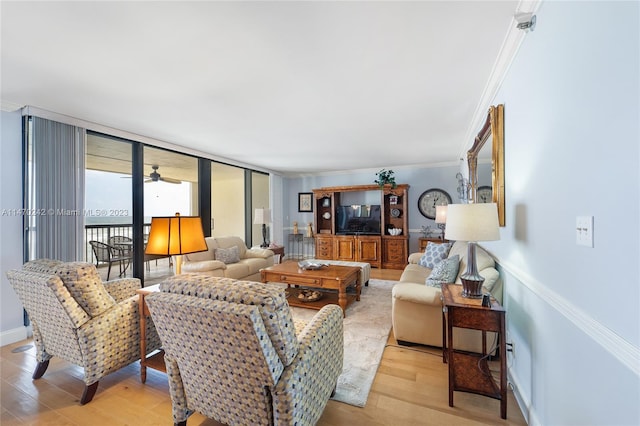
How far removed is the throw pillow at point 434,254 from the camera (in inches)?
146

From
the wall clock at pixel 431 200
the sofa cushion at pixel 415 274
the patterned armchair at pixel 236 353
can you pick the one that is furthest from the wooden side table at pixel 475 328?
the wall clock at pixel 431 200

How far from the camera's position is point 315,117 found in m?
3.20

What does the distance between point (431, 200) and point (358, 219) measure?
1.73 metres

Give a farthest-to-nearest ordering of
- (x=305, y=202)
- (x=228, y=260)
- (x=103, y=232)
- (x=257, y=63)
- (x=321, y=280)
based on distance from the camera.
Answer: (x=305, y=202) < (x=228, y=260) < (x=103, y=232) < (x=321, y=280) < (x=257, y=63)

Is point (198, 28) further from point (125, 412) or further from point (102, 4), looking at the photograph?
point (125, 412)

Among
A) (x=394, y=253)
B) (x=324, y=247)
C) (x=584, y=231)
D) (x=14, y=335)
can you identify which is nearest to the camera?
(x=584, y=231)

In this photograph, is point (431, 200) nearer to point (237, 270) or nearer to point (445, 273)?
point (445, 273)

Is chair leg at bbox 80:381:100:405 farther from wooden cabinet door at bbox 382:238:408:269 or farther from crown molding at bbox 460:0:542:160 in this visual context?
wooden cabinet door at bbox 382:238:408:269

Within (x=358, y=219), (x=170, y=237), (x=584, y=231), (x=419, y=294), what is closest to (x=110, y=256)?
(x=170, y=237)

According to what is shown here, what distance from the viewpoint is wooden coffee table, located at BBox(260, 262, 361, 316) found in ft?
10.8

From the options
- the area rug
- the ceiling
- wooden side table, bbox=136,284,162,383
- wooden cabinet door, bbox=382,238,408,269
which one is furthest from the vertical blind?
wooden cabinet door, bbox=382,238,408,269

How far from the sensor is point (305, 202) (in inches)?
296

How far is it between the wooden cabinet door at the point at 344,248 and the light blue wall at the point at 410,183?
1.24m

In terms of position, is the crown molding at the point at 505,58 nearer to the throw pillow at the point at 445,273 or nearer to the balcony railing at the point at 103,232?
the throw pillow at the point at 445,273
